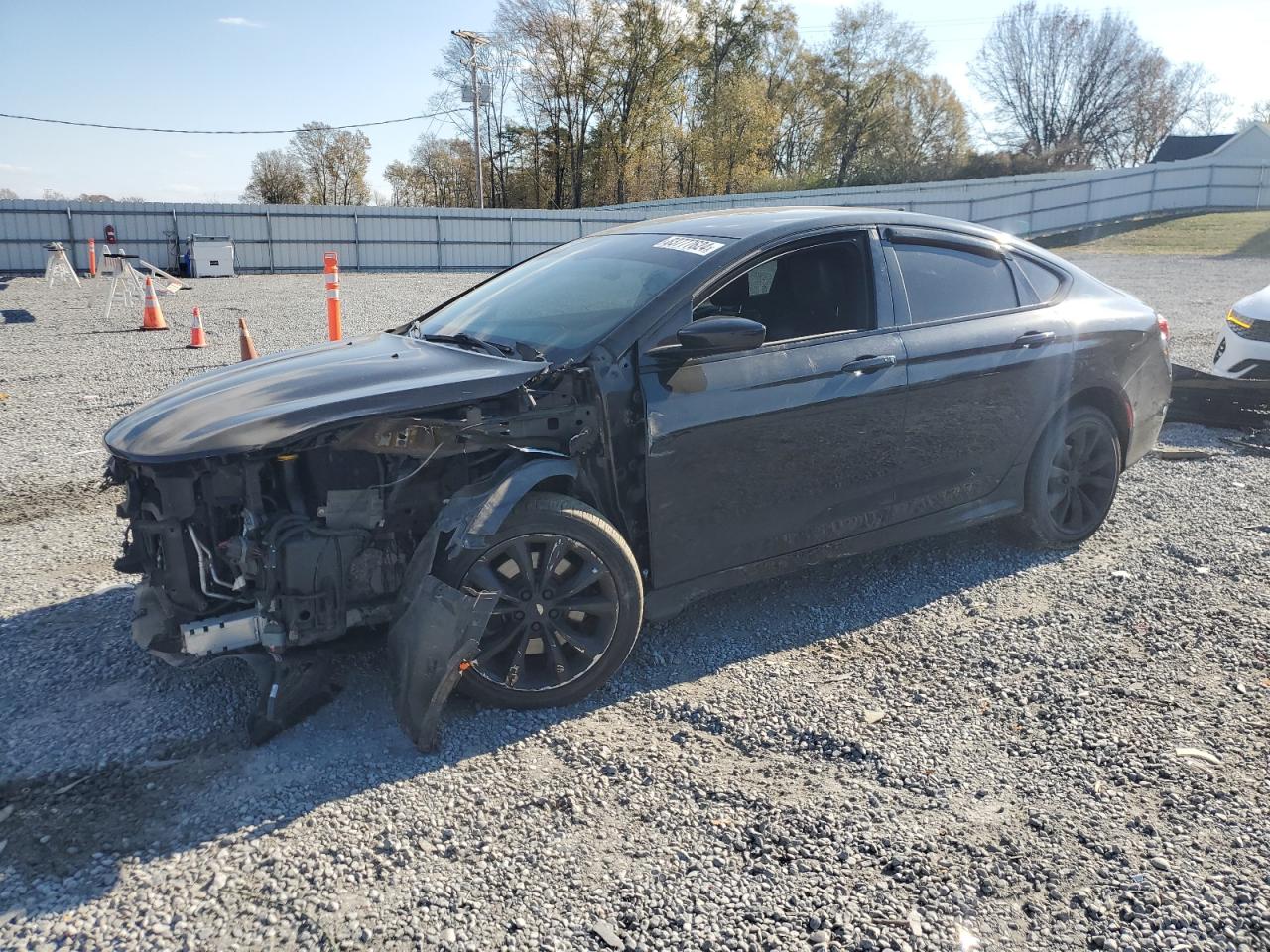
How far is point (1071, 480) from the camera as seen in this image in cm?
511

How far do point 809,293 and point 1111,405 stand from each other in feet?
6.63

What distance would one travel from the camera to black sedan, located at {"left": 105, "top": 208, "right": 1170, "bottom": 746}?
3266mm

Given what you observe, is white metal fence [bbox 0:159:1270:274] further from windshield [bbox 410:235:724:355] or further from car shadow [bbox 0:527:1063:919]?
car shadow [bbox 0:527:1063:919]

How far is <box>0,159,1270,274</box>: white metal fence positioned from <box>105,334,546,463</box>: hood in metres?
25.2

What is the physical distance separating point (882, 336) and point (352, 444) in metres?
2.34

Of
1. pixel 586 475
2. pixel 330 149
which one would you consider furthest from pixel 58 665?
pixel 330 149

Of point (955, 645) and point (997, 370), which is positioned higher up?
point (997, 370)

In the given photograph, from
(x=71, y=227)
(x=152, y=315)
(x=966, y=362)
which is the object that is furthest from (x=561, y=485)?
(x=71, y=227)

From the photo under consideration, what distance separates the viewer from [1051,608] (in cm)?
445

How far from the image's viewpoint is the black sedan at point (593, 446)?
327cm

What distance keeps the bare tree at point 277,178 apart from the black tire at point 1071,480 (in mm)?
54831

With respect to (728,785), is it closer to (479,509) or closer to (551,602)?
(551,602)

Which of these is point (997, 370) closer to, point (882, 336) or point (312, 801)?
point (882, 336)

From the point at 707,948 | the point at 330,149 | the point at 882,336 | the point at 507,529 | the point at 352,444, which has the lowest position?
the point at 707,948
